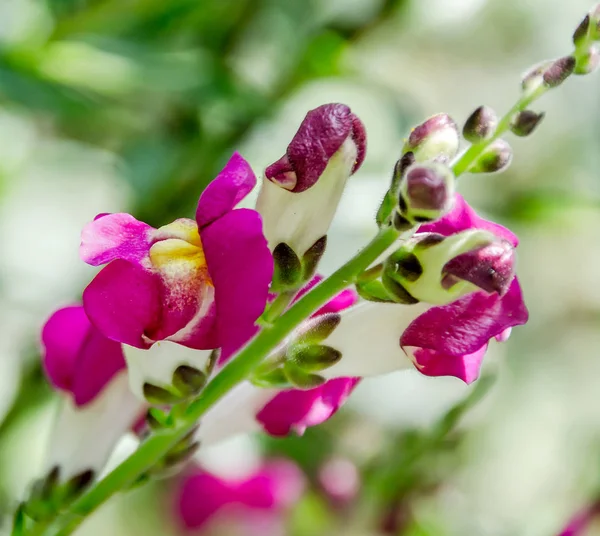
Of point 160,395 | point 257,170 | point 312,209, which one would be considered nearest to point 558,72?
point 312,209

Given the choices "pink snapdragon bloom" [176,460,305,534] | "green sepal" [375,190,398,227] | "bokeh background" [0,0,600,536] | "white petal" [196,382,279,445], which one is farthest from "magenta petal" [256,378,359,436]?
"pink snapdragon bloom" [176,460,305,534]

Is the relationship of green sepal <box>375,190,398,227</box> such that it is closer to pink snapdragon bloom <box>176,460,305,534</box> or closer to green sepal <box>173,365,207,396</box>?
green sepal <box>173,365,207,396</box>

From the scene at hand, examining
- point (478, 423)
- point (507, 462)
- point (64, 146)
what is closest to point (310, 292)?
point (64, 146)

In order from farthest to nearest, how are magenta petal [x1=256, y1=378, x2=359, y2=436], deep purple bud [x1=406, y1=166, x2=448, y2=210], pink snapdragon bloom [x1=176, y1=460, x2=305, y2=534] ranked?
pink snapdragon bloom [x1=176, y1=460, x2=305, y2=534] < magenta petal [x1=256, y1=378, x2=359, y2=436] < deep purple bud [x1=406, y1=166, x2=448, y2=210]

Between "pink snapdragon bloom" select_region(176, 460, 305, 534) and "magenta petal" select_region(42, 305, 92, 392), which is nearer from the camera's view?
"magenta petal" select_region(42, 305, 92, 392)

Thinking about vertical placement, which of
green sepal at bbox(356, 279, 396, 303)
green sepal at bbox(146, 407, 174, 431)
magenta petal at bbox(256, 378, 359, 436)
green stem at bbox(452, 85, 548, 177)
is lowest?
magenta petal at bbox(256, 378, 359, 436)

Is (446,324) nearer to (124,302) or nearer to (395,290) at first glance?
(395,290)
